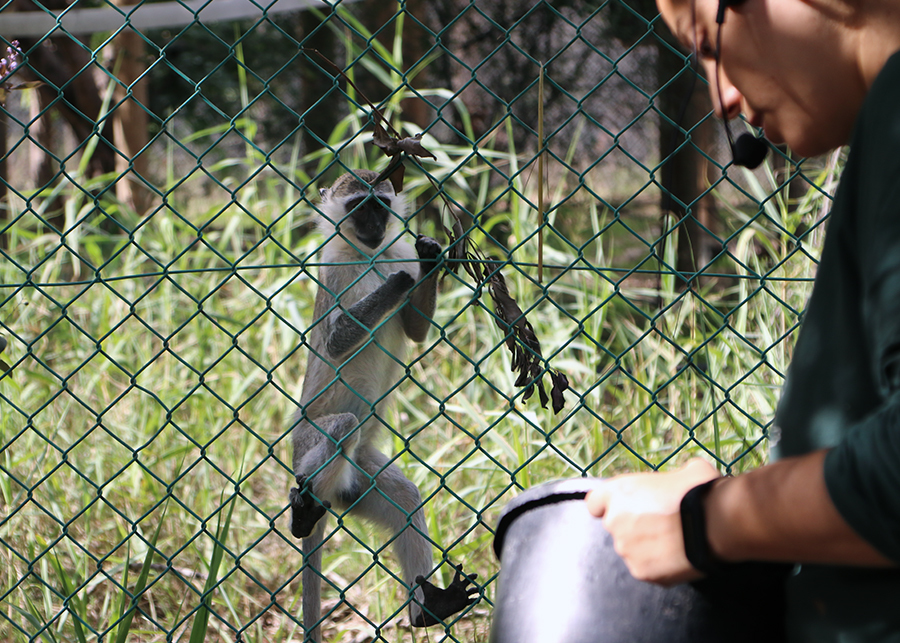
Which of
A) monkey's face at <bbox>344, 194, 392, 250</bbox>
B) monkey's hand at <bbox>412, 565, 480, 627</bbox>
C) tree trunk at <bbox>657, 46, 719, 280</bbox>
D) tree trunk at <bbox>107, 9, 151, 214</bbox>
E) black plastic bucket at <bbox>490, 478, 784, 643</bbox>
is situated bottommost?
black plastic bucket at <bbox>490, 478, 784, 643</bbox>

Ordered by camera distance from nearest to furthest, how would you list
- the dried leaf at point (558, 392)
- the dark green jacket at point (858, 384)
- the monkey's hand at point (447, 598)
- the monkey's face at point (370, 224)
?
the dark green jacket at point (858, 384) < the dried leaf at point (558, 392) < the monkey's hand at point (447, 598) < the monkey's face at point (370, 224)

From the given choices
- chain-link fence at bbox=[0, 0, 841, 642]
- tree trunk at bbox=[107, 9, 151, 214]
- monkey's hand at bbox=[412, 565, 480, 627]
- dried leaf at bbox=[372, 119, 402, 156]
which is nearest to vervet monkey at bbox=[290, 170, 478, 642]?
monkey's hand at bbox=[412, 565, 480, 627]

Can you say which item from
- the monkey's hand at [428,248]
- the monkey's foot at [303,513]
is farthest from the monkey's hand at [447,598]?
the monkey's hand at [428,248]

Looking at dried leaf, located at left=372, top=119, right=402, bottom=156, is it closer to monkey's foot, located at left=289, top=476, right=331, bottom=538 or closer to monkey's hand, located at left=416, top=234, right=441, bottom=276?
monkey's hand, located at left=416, top=234, right=441, bottom=276

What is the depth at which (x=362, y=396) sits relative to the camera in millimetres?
3094

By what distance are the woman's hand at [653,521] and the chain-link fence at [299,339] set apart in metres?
1.09

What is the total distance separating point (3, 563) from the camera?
3.00m

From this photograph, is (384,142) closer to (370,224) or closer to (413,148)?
(413,148)

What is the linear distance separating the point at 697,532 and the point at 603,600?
0.26m

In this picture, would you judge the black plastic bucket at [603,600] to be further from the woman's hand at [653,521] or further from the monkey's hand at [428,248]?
the monkey's hand at [428,248]

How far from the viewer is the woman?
794 millimetres

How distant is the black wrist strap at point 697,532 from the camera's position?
0.94 metres

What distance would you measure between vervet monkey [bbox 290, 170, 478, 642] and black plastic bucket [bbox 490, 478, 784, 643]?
4.14 feet

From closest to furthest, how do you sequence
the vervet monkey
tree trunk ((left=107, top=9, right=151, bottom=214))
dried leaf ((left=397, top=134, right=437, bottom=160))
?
dried leaf ((left=397, top=134, right=437, bottom=160)) → the vervet monkey → tree trunk ((left=107, top=9, right=151, bottom=214))
